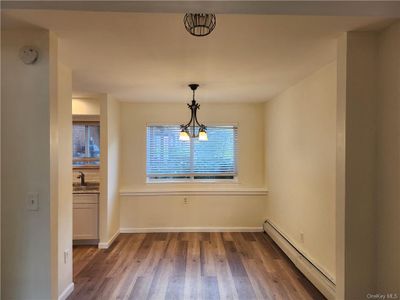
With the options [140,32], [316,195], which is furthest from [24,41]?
[316,195]

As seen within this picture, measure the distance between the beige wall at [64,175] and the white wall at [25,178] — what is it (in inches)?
26.9

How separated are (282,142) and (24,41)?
3412 millimetres

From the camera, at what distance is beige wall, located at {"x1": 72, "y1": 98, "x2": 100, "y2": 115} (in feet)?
14.9

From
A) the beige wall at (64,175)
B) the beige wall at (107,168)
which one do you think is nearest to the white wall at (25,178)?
the beige wall at (64,175)

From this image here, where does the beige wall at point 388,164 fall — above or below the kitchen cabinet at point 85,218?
above

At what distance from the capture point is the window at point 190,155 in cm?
514

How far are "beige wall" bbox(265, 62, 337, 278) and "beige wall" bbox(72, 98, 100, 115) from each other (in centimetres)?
299

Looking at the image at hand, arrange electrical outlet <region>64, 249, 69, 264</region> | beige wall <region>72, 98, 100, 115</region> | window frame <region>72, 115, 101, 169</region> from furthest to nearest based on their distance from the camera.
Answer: window frame <region>72, 115, 101, 169</region>, beige wall <region>72, 98, 100, 115</region>, electrical outlet <region>64, 249, 69, 264</region>

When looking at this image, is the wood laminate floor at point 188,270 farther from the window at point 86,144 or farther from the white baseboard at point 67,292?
the window at point 86,144

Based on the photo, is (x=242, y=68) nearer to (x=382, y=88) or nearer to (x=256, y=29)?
(x=256, y=29)

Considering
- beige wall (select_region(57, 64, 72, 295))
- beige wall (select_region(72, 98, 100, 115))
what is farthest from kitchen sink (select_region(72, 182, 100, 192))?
beige wall (select_region(57, 64, 72, 295))

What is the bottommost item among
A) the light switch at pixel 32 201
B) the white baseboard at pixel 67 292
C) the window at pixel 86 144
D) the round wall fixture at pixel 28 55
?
the white baseboard at pixel 67 292

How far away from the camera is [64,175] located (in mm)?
2711

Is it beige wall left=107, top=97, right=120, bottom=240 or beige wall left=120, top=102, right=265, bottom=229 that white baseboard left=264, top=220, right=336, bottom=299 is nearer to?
beige wall left=120, top=102, right=265, bottom=229
